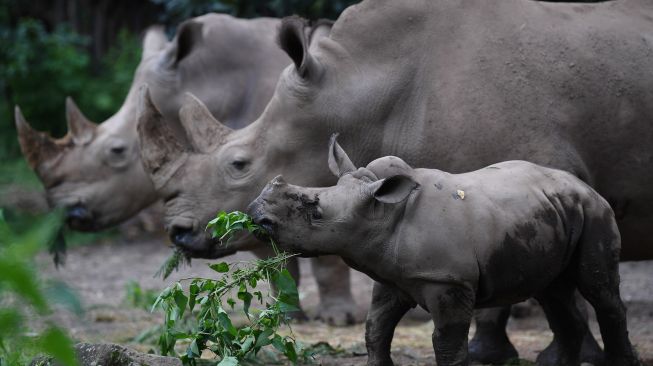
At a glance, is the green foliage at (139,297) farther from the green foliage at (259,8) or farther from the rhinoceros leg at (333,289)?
the green foliage at (259,8)

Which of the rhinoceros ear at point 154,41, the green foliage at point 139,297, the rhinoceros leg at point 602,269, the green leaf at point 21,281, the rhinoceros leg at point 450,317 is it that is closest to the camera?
the green leaf at point 21,281

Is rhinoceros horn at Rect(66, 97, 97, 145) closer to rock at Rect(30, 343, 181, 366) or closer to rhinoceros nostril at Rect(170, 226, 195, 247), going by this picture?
rhinoceros nostril at Rect(170, 226, 195, 247)

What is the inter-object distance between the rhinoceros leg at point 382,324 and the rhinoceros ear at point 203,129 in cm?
135

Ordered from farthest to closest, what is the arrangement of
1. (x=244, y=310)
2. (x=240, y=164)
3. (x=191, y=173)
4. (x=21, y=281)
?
(x=191, y=173) → (x=240, y=164) → (x=244, y=310) → (x=21, y=281)

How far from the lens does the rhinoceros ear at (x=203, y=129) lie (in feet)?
16.1

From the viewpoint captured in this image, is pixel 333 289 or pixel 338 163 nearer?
pixel 338 163

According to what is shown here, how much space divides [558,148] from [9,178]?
7481 mm

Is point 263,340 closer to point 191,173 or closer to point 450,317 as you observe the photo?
point 450,317

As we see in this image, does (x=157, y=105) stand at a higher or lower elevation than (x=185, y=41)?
lower

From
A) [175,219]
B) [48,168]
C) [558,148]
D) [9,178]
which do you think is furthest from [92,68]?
[558,148]

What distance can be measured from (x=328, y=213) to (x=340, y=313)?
294 cm

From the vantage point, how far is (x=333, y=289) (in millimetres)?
6438

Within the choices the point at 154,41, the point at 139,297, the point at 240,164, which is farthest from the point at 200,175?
the point at 154,41

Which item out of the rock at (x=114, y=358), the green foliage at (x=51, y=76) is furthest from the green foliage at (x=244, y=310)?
the green foliage at (x=51, y=76)
